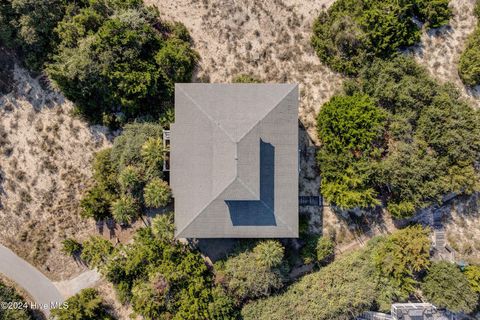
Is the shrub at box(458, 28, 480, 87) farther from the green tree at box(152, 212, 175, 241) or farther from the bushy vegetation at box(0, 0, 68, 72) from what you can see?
the bushy vegetation at box(0, 0, 68, 72)

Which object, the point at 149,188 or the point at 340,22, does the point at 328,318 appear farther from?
the point at 340,22

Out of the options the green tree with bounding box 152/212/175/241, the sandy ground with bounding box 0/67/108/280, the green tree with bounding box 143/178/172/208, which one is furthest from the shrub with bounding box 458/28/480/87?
the sandy ground with bounding box 0/67/108/280

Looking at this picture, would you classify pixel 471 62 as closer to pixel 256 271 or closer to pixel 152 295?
pixel 256 271

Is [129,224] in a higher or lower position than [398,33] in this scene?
lower

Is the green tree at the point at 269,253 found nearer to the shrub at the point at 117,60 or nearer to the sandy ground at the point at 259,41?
the sandy ground at the point at 259,41

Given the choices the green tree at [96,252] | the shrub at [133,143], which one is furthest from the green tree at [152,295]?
the shrub at [133,143]

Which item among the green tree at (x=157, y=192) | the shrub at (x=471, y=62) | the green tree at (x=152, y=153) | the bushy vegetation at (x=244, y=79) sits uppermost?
the shrub at (x=471, y=62)

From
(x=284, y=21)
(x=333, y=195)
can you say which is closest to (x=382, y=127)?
(x=333, y=195)
